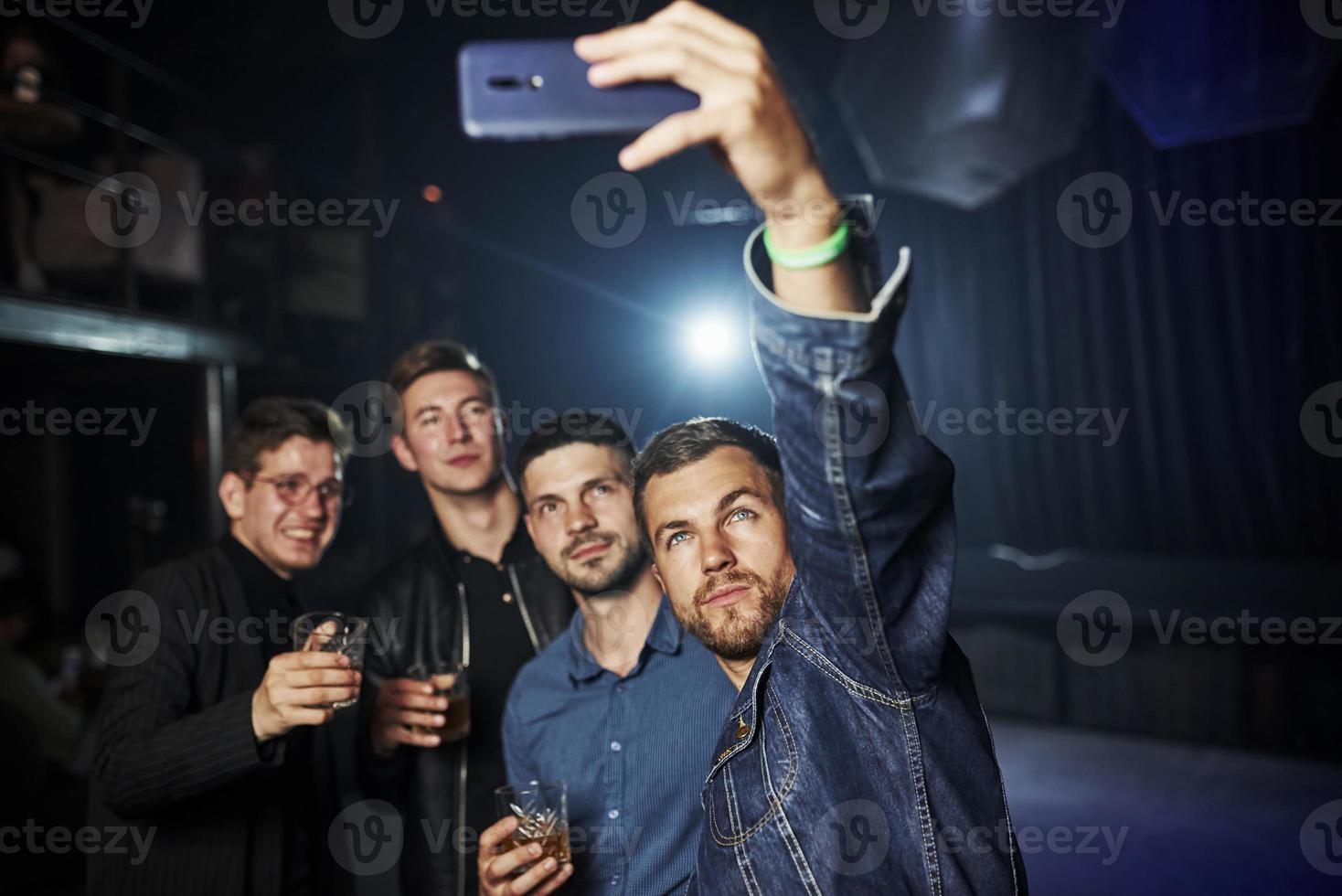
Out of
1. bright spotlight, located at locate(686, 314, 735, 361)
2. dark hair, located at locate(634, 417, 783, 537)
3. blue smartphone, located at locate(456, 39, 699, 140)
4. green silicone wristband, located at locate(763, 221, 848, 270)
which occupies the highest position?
bright spotlight, located at locate(686, 314, 735, 361)

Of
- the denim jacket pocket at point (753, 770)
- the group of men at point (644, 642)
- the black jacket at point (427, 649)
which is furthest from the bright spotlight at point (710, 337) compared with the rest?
the denim jacket pocket at point (753, 770)

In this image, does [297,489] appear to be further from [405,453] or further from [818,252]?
[818,252]

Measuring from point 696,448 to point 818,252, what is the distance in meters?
0.63

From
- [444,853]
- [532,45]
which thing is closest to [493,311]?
[444,853]

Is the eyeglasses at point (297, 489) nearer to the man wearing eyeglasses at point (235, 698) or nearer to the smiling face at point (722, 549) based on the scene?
the man wearing eyeglasses at point (235, 698)

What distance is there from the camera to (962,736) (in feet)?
3.33

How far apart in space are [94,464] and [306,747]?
605cm

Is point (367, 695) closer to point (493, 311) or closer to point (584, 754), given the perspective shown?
point (584, 754)

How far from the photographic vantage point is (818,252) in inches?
31.3

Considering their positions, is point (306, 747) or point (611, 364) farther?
point (611, 364)

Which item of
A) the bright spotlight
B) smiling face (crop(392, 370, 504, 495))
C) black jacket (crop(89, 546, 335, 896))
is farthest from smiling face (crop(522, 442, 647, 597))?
the bright spotlight

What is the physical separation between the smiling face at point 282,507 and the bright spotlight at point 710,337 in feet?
12.4

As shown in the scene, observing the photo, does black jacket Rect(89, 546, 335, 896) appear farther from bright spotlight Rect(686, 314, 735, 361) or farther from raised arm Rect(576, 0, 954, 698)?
bright spotlight Rect(686, 314, 735, 361)

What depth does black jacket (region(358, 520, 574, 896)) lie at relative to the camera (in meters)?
2.01
